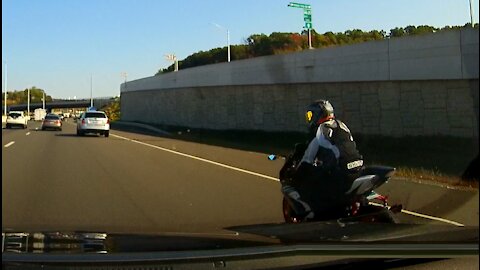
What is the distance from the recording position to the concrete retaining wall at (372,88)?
340 inches

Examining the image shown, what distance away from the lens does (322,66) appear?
14.4 m

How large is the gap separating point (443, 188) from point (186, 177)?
6147 millimetres

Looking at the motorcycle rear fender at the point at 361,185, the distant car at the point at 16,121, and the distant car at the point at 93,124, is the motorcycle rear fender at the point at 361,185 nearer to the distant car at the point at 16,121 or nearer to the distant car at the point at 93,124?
the distant car at the point at 93,124

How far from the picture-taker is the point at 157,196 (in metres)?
10.5

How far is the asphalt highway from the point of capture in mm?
7715

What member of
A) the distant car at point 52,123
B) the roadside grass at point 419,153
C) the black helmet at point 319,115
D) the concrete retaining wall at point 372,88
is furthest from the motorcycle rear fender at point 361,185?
the distant car at point 52,123

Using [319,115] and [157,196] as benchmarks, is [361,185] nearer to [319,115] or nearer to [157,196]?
[319,115]

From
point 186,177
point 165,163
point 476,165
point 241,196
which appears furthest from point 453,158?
point 165,163

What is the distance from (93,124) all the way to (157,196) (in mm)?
23893

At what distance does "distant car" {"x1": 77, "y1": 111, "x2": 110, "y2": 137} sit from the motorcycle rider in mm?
28387

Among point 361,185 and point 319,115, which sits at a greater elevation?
point 319,115

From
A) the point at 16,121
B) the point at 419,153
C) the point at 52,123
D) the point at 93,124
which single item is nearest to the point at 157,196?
the point at 419,153

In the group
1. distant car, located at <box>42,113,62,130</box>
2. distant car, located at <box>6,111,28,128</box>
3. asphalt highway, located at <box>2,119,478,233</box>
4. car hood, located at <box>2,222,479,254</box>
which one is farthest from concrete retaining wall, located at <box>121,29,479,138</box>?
distant car, located at <box>42,113,62,130</box>

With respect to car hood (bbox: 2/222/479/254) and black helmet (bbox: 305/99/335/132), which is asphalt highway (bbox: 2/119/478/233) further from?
black helmet (bbox: 305/99/335/132)
